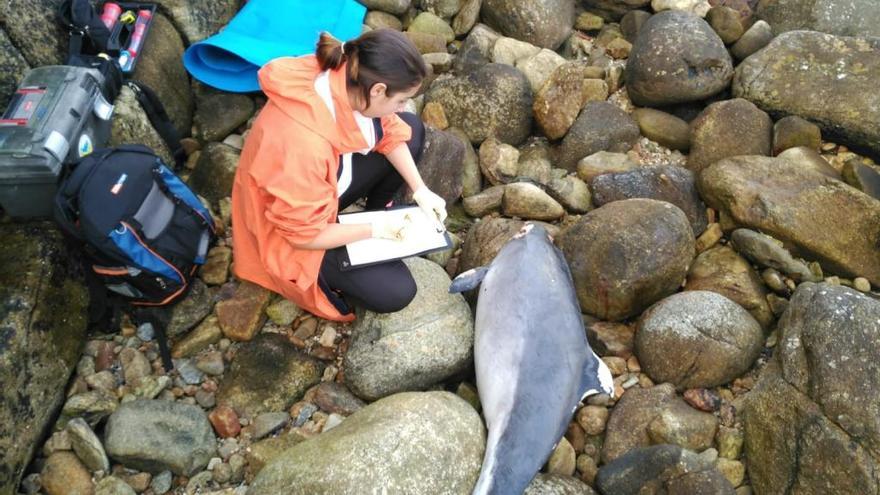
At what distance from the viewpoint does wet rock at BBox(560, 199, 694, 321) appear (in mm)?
3879

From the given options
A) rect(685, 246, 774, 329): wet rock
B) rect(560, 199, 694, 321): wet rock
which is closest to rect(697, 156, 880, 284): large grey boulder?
rect(685, 246, 774, 329): wet rock

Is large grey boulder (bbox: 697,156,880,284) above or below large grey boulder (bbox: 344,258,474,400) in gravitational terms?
above

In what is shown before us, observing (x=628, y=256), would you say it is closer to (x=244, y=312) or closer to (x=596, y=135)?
(x=596, y=135)

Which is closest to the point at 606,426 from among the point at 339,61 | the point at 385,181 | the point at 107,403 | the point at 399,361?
the point at 399,361

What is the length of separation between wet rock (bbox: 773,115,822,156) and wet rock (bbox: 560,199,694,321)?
149 cm

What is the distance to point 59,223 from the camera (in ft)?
11.1

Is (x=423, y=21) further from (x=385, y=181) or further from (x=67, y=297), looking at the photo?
(x=67, y=297)

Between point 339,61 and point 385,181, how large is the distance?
3.74 ft

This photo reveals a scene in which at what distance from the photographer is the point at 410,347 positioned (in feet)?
11.8

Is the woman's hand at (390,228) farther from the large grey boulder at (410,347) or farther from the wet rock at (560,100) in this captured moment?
the wet rock at (560,100)

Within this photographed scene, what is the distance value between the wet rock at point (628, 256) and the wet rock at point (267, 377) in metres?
1.64

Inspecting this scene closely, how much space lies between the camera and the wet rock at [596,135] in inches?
200

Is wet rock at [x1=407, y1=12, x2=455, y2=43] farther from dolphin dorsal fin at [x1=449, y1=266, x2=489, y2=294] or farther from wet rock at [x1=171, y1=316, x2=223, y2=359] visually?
wet rock at [x1=171, y1=316, x2=223, y2=359]

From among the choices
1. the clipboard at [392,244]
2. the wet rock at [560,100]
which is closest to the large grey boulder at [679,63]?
the wet rock at [560,100]
